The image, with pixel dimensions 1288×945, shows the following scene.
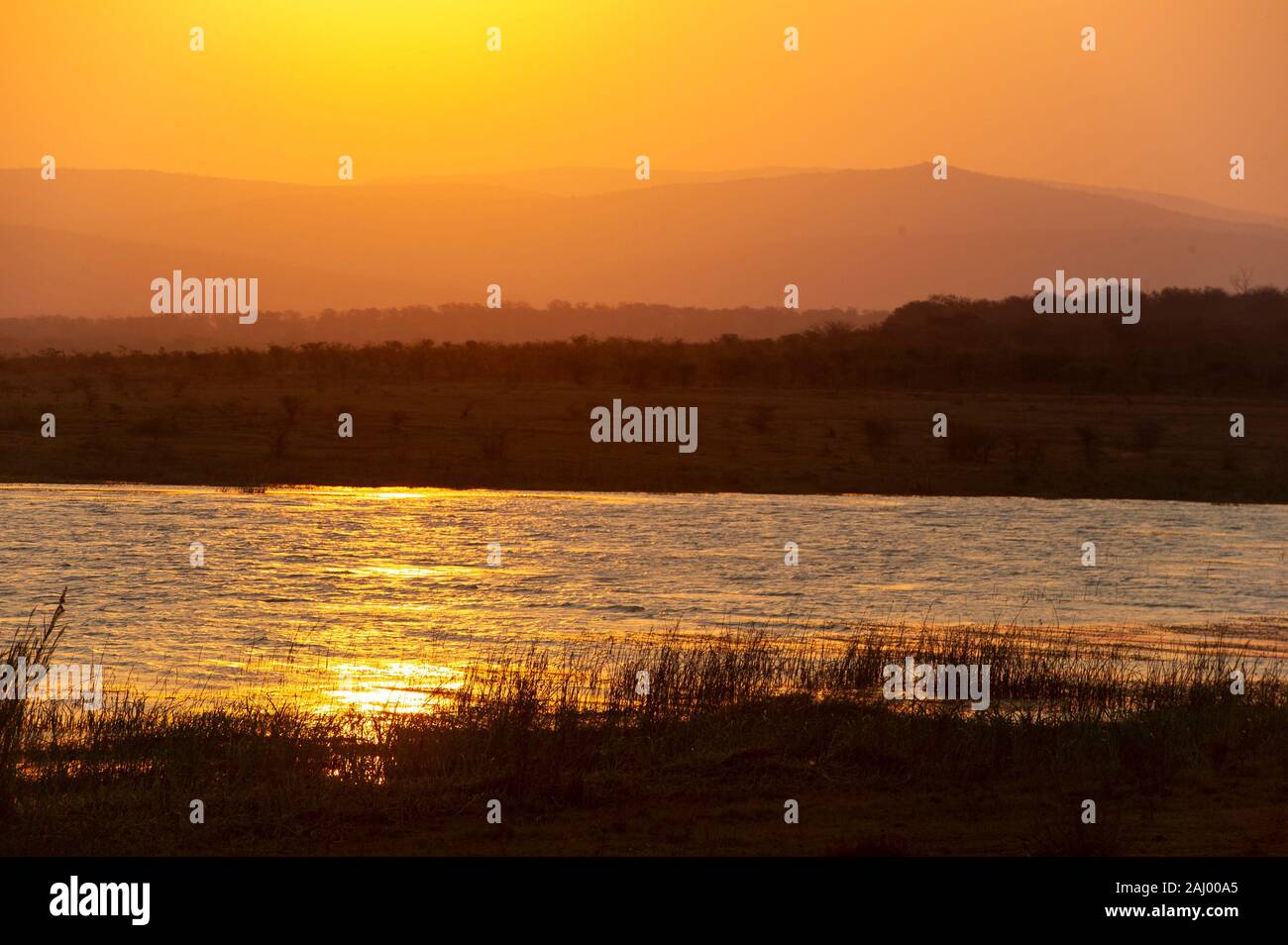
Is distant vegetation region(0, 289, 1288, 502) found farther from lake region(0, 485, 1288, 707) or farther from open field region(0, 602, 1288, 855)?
open field region(0, 602, 1288, 855)

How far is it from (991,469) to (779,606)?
22703mm

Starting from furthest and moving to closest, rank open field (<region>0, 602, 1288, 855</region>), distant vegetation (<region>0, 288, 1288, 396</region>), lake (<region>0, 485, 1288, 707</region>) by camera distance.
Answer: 1. distant vegetation (<region>0, 288, 1288, 396</region>)
2. lake (<region>0, 485, 1288, 707</region>)
3. open field (<region>0, 602, 1288, 855</region>)

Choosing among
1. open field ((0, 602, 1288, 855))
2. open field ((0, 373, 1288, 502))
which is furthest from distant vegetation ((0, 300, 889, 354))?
open field ((0, 602, 1288, 855))

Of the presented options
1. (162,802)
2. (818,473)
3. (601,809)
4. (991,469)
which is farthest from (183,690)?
(991,469)

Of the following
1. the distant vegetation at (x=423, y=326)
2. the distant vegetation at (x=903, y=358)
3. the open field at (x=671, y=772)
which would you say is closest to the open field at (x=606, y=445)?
the distant vegetation at (x=903, y=358)

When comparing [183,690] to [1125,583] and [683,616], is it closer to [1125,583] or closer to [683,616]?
[683,616]

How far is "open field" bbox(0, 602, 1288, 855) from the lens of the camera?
1079 cm

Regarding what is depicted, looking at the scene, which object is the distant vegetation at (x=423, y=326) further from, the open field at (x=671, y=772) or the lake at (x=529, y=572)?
the open field at (x=671, y=772)

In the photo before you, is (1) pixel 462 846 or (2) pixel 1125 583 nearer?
(1) pixel 462 846

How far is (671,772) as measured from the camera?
12797 millimetres

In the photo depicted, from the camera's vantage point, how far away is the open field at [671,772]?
10789 mm

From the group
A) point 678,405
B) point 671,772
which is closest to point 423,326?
point 678,405

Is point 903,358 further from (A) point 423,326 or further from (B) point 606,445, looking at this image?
(A) point 423,326
